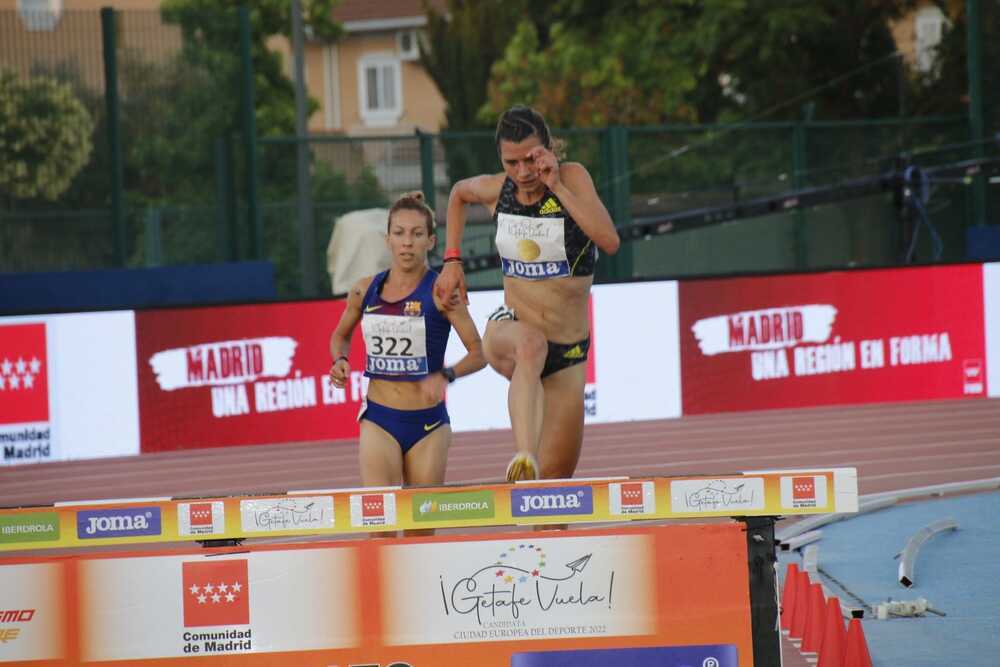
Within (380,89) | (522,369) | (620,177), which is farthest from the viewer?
(380,89)

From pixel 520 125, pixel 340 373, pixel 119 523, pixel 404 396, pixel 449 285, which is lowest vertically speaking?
pixel 119 523

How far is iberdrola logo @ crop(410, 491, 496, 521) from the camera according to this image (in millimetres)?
6109

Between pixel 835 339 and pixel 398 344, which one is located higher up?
pixel 835 339

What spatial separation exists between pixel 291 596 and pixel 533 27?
116ft

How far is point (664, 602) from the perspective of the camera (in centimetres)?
611

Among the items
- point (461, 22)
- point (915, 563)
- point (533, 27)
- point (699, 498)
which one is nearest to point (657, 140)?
point (915, 563)

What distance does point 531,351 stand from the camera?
7.18 meters

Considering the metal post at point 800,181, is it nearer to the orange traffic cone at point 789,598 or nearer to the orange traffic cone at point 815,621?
the orange traffic cone at point 789,598

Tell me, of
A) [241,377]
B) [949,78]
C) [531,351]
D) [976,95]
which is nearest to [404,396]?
[531,351]

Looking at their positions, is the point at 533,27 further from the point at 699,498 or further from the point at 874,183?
the point at 699,498

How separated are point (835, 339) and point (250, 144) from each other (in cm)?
766

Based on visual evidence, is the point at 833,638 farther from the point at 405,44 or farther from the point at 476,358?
the point at 405,44

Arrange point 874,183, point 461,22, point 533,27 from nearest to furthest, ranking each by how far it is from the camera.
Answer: point 874,183 → point 533,27 → point 461,22

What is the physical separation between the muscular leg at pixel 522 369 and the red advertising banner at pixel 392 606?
915mm
